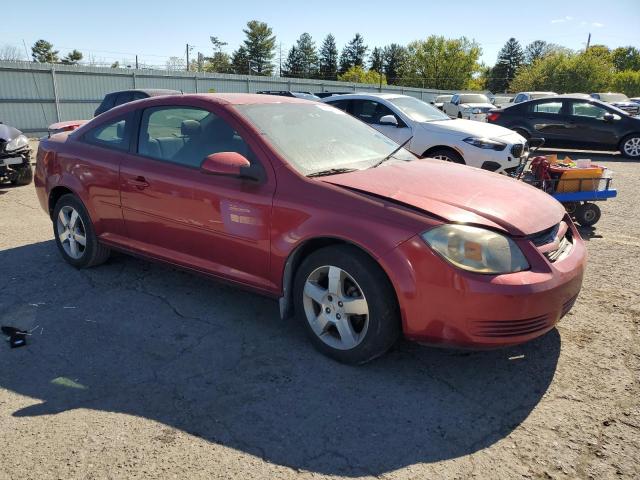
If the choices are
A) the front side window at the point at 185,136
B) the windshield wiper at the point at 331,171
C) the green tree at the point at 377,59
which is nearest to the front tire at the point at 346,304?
the windshield wiper at the point at 331,171

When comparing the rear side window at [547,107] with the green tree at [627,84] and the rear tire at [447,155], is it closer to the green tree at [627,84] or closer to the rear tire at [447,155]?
the rear tire at [447,155]

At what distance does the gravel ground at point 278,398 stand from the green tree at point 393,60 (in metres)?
83.3

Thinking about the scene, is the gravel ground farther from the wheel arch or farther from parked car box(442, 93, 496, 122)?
parked car box(442, 93, 496, 122)

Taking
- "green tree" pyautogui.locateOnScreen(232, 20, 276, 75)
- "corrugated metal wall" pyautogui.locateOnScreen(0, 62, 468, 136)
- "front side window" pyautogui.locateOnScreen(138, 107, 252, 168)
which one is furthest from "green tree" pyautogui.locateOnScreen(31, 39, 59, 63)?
"front side window" pyautogui.locateOnScreen(138, 107, 252, 168)

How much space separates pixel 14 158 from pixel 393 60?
84.1 metres

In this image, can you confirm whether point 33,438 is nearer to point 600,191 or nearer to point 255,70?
point 600,191

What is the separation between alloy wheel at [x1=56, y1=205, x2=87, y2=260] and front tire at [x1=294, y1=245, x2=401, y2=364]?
2535mm

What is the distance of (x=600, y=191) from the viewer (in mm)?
6152

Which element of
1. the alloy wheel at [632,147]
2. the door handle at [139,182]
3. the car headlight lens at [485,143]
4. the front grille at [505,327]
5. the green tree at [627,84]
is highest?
the green tree at [627,84]

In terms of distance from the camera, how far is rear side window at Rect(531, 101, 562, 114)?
13.8 metres

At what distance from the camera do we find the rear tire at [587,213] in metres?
6.40

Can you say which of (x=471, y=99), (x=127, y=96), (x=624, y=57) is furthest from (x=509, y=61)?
(x=127, y=96)

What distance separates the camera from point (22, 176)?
9164 millimetres

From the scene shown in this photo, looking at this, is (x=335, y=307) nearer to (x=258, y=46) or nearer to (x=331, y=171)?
(x=331, y=171)
